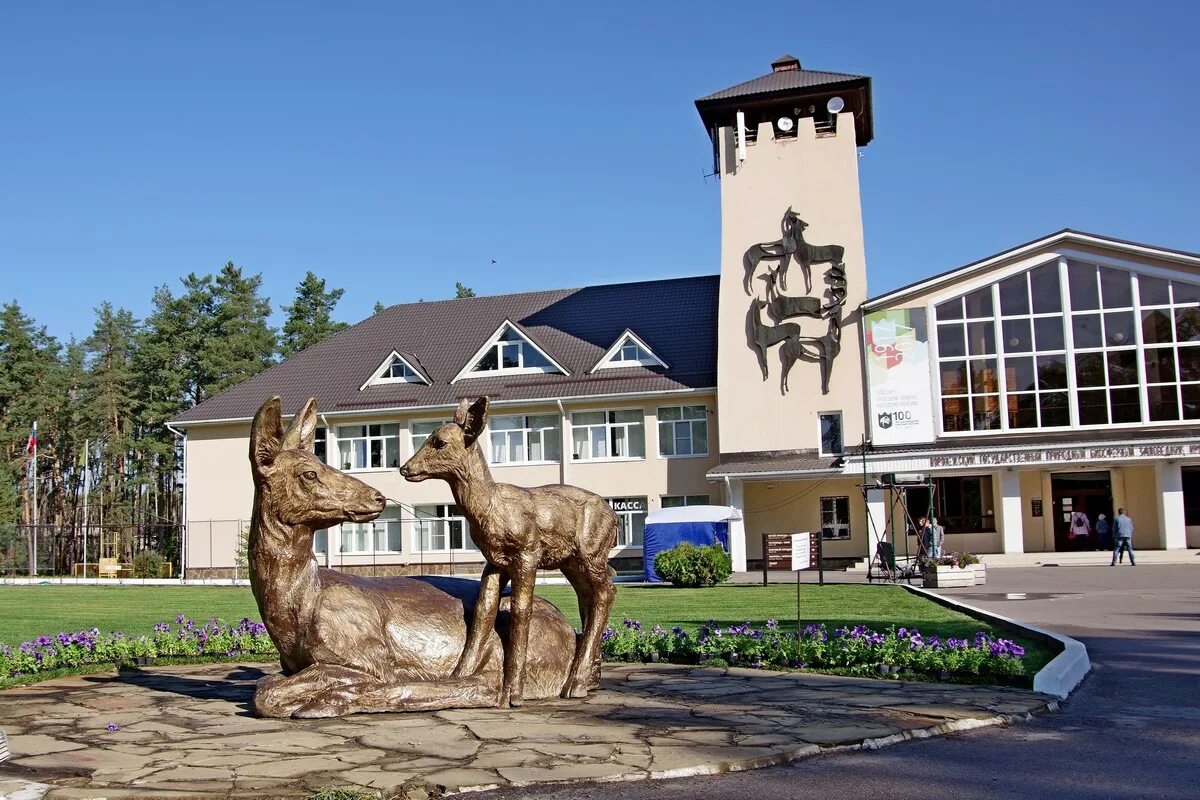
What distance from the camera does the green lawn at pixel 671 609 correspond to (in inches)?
650

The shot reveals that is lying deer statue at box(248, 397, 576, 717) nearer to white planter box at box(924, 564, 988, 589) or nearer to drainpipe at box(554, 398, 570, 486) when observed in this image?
white planter box at box(924, 564, 988, 589)

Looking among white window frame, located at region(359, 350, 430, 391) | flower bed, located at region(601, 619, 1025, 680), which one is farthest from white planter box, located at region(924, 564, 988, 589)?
white window frame, located at region(359, 350, 430, 391)

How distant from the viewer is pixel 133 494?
7588 cm

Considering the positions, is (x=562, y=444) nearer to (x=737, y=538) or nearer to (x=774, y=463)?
(x=737, y=538)

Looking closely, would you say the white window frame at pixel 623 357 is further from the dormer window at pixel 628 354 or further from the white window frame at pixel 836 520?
the white window frame at pixel 836 520

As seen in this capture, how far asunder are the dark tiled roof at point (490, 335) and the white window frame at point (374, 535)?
4.63 metres

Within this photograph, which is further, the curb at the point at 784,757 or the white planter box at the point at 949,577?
the white planter box at the point at 949,577

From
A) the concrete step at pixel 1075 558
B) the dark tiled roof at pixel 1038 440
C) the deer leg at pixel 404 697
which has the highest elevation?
the dark tiled roof at pixel 1038 440

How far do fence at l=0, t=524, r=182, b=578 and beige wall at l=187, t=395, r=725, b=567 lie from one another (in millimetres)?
3378

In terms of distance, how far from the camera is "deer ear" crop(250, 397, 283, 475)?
25.2 feet

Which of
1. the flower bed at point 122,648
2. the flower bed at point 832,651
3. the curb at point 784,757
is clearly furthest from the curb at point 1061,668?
the flower bed at point 122,648

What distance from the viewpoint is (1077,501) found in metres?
40.3

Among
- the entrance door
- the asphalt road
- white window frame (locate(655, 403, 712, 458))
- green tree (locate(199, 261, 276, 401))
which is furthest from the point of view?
green tree (locate(199, 261, 276, 401))

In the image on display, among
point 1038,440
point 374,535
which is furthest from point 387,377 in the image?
point 1038,440
